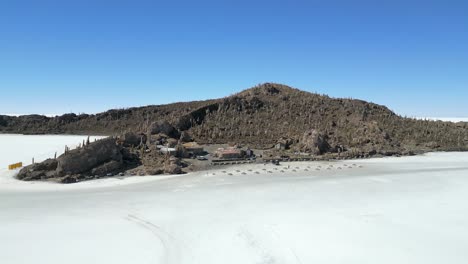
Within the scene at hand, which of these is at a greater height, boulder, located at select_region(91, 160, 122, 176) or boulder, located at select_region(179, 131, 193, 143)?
boulder, located at select_region(179, 131, 193, 143)

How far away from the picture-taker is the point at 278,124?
32625mm

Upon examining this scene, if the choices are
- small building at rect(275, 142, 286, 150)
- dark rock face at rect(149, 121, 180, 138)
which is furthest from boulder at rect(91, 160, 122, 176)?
Answer: small building at rect(275, 142, 286, 150)

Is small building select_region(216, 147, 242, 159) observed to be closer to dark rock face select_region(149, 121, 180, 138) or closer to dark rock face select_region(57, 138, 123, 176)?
dark rock face select_region(57, 138, 123, 176)

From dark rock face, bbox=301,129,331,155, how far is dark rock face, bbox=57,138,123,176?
11.5 metres

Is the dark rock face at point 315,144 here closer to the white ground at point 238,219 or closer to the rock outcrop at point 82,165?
the white ground at point 238,219

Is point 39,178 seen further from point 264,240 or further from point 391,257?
point 391,257

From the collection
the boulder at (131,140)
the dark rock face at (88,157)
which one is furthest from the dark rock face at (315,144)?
the dark rock face at (88,157)

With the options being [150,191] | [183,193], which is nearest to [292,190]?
[183,193]

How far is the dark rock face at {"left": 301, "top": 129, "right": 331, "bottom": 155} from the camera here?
2289 cm

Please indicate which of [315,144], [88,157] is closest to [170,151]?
[88,157]

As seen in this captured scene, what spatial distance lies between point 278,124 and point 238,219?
2311 centimetres

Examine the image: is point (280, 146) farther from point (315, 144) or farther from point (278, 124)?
point (278, 124)

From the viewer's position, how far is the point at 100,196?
42.0 ft

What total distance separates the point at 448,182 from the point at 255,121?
19.1 metres
